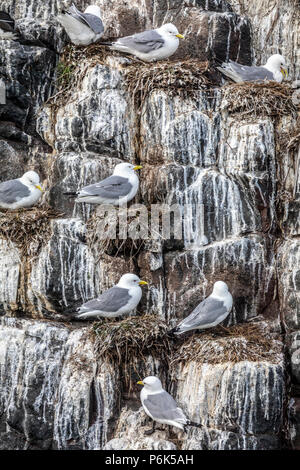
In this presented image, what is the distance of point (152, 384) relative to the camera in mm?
8828

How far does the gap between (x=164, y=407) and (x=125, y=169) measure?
3.01 meters

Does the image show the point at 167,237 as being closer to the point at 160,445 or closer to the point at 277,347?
the point at 277,347

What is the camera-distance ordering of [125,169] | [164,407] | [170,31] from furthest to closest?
1. [170,31]
2. [125,169]
3. [164,407]

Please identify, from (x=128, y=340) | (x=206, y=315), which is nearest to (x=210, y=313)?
(x=206, y=315)

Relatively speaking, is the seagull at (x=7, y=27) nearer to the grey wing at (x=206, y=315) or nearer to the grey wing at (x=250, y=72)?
the grey wing at (x=250, y=72)

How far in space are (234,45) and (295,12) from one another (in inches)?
44.6

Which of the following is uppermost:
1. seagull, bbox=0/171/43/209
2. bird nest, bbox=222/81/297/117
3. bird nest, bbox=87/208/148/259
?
bird nest, bbox=222/81/297/117

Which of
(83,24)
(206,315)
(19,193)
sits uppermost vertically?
(83,24)

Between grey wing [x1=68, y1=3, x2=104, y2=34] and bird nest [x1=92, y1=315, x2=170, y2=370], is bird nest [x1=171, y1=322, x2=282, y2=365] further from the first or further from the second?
grey wing [x1=68, y1=3, x2=104, y2=34]

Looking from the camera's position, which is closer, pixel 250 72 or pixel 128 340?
pixel 128 340

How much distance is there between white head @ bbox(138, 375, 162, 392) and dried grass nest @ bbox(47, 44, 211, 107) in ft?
12.5

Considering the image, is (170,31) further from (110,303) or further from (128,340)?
(128,340)

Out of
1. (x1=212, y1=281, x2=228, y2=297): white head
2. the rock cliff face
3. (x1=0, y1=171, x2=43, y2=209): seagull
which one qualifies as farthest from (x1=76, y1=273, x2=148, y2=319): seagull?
(x1=0, y1=171, x2=43, y2=209): seagull

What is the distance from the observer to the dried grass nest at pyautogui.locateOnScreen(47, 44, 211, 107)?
34.7 feet
